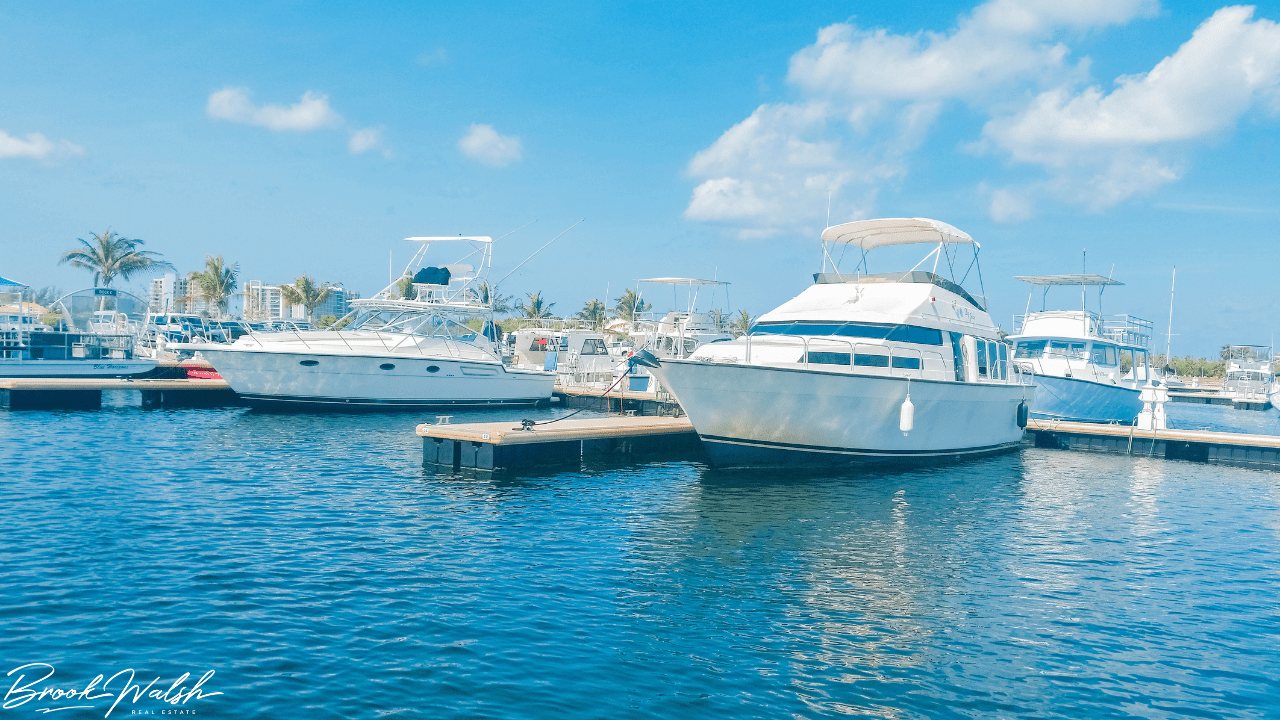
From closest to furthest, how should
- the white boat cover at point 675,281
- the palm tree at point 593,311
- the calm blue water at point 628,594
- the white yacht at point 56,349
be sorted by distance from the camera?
the calm blue water at point 628,594, the white yacht at point 56,349, the white boat cover at point 675,281, the palm tree at point 593,311

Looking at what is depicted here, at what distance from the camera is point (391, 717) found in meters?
6.16

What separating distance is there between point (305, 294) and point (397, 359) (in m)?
36.7

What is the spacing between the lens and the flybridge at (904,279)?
19403 mm

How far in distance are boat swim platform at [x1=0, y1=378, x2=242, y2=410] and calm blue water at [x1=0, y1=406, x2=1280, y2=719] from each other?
41.6ft

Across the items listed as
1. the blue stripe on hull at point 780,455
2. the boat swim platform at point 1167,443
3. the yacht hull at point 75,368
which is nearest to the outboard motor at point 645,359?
the blue stripe on hull at point 780,455

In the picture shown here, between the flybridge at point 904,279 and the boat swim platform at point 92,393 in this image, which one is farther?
the boat swim platform at point 92,393

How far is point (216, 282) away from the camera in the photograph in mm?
61250

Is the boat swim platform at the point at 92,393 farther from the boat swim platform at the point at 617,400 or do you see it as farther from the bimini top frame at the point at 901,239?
the bimini top frame at the point at 901,239

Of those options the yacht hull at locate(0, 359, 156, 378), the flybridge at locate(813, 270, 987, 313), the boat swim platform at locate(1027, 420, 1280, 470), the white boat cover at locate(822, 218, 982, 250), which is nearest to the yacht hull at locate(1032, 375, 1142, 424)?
the boat swim platform at locate(1027, 420, 1280, 470)

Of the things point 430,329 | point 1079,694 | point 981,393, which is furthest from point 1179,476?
point 430,329

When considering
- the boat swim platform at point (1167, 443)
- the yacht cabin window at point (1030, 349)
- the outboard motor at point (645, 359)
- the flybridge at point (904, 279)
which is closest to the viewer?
the outboard motor at point (645, 359)

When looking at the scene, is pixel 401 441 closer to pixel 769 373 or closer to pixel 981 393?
pixel 769 373

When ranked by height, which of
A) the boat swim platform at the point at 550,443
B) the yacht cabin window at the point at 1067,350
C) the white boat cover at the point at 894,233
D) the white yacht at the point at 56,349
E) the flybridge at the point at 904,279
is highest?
the white boat cover at the point at 894,233

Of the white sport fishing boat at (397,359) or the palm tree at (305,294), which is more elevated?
the palm tree at (305,294)
